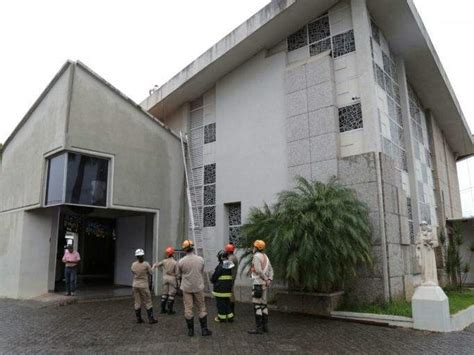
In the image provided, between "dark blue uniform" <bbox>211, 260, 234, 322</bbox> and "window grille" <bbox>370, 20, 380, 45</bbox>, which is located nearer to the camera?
"dark blue uniform" <bbox>211, 260, 234, 322</bbox>

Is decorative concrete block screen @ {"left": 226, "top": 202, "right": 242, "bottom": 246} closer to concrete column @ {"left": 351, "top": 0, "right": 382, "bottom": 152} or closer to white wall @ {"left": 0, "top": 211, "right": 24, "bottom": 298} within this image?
concrete column @ {"left": 351, "top": 0, "right": 382, "bottom": 152}

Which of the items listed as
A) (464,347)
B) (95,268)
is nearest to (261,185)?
(464,347)

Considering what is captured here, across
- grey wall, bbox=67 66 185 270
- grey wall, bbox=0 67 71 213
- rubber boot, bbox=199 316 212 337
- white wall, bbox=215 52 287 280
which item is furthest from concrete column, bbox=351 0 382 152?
grey wall, bbox=0 67 71 213

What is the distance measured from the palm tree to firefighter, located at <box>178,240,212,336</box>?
206 centimetres

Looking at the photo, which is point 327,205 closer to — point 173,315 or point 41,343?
point 173,315

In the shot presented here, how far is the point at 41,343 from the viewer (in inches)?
260

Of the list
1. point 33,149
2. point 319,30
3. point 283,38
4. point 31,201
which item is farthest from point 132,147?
point 319,30

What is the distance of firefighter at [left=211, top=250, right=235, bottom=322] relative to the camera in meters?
8.09

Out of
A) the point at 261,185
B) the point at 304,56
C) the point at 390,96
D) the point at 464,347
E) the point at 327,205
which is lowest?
the point at 464,347

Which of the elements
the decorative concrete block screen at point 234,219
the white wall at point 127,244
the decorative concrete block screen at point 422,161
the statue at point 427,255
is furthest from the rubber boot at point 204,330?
the decorative concrete block screen at point 422,161

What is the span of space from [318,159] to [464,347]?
5.55 meters

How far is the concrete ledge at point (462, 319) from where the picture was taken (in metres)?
7.81

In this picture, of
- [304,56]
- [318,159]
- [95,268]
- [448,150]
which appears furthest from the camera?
[448,150]

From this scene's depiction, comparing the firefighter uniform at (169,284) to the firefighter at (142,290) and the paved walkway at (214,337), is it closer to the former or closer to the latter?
the paved walkway at (214,337)
